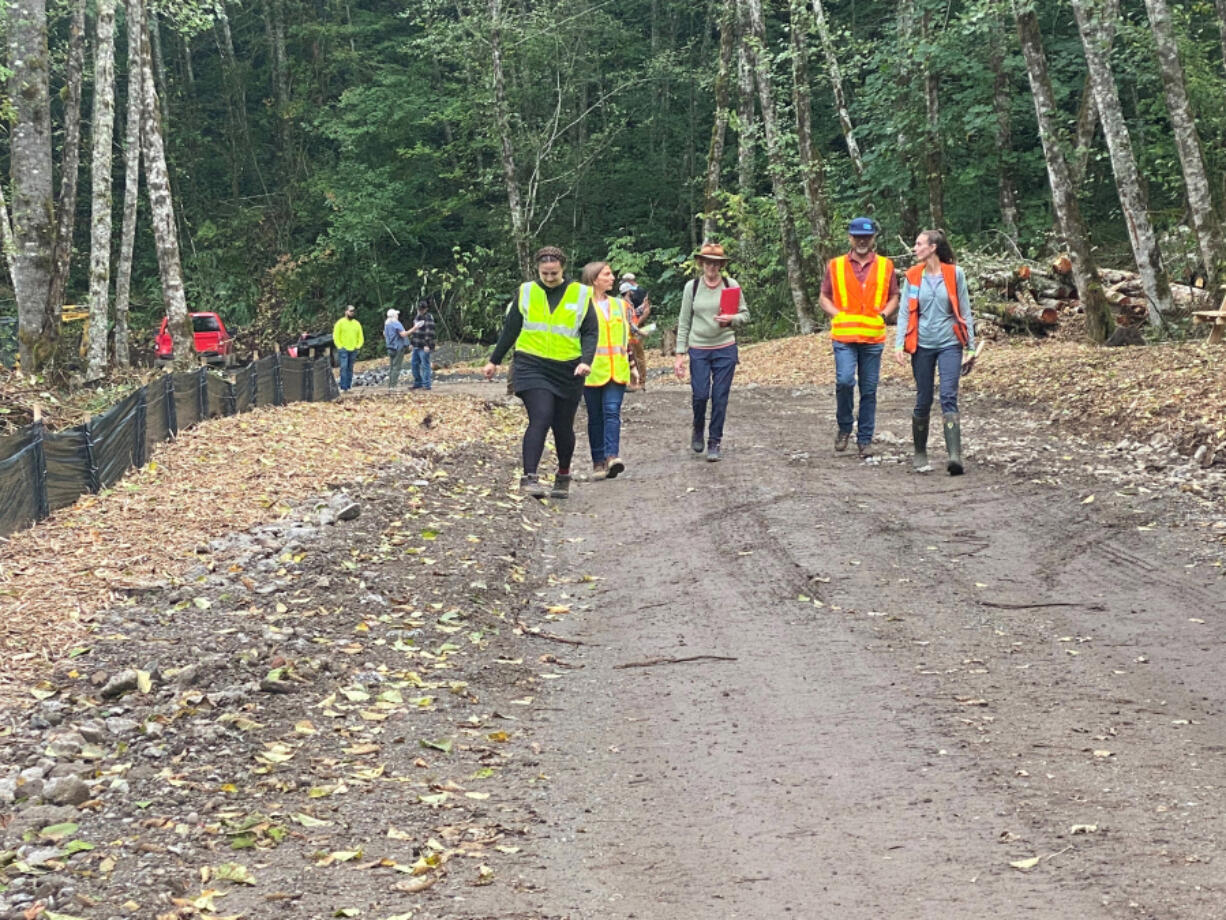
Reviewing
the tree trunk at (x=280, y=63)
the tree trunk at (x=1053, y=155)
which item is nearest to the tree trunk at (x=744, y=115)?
the tree trunk at (x=1053, y=155)

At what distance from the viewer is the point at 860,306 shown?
457 inches

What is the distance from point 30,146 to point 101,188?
20.2 feet

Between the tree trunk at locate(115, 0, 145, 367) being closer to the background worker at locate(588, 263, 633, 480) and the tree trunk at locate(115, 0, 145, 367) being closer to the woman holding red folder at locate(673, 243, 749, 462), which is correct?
the background worker at locate(588, 263, 633, 480)

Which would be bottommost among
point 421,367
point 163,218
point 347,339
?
point 421,367

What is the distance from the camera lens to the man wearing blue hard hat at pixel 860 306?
37.9ft

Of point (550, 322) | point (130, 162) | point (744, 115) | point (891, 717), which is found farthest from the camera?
point (744, 115)

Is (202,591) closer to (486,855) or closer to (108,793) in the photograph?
(108,793)

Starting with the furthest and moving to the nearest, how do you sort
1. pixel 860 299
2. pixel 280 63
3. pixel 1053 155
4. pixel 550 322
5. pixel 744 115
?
pixel 280 63, pixel 744 115, pixel 1053 155, pixel 860 299, pixel 550 322

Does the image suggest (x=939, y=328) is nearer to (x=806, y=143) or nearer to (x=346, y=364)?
(x=806, y=143)

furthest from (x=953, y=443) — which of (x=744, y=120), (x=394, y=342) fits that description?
(x=744, y=120)

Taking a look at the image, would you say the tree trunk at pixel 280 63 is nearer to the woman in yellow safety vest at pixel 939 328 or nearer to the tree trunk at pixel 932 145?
the tree trunk at pixel 932 145

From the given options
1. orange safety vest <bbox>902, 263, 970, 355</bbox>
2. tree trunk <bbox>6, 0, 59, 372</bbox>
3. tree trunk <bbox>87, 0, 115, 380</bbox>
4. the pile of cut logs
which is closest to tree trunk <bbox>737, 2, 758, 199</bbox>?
the pile of cut logs

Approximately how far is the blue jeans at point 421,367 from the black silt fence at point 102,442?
7.46 metres

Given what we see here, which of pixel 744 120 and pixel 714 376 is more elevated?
pixel 744 120
